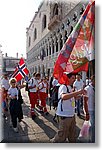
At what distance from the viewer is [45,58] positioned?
8.66 feet

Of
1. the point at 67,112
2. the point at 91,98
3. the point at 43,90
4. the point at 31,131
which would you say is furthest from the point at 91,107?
the point at 43,90

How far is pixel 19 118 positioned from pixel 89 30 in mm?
1019

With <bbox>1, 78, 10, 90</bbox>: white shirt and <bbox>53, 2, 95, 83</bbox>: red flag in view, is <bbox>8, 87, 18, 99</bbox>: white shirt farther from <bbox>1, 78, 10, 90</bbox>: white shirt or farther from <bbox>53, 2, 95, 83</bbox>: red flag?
<bbox>53, 2, 95, 83</bbox>: red flag

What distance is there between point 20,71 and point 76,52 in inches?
30.3

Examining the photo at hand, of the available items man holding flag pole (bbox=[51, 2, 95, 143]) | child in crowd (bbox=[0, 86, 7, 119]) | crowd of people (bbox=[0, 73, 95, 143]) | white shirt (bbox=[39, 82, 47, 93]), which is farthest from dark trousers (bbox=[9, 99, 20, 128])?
white shirt (bbox=[39, 82, 47, 93])

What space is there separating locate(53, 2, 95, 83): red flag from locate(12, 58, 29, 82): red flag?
58 centimetres

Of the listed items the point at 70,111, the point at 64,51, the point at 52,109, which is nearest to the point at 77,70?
the point at 64,51

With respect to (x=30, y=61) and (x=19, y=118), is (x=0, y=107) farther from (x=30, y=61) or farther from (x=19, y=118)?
(x=30, y=61)

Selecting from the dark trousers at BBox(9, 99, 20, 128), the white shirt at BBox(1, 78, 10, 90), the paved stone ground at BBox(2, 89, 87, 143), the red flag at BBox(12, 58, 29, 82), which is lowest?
the paved stone ground at BBox(2, 89, 87, 143)

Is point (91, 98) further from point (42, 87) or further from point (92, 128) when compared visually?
point (42, 87)

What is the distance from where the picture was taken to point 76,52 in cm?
178

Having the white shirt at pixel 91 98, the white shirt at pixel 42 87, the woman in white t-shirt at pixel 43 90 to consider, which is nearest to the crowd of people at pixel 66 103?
the white shirt at pixel 91 98

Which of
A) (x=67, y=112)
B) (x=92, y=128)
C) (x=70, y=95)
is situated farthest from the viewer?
(x=92, y=128)

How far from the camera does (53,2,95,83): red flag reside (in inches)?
69.7
